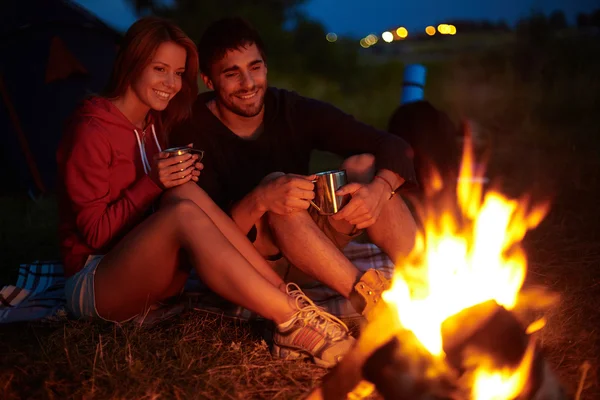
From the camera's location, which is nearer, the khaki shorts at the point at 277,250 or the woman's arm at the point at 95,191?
the woman's arm at the point at 95,191

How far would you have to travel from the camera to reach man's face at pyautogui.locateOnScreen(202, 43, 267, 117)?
3.08 m

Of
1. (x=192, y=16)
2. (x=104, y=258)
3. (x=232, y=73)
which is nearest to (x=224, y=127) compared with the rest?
(x=232, y=73)

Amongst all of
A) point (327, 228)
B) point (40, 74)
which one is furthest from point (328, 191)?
point (40, 74)

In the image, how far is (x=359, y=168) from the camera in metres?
2.97

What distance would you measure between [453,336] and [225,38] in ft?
6.35

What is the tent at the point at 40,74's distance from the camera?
5.64m

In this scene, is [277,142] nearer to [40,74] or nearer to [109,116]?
[109,116]

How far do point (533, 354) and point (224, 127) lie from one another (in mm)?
1929

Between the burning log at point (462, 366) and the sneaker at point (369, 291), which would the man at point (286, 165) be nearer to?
the sneaker at point (369, 291)

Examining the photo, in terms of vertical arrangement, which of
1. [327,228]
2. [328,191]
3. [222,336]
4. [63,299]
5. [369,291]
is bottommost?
[63,299]

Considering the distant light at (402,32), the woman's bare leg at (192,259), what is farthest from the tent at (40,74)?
the distant light at (402,32)

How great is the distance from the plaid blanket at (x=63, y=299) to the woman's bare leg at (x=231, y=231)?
447mm

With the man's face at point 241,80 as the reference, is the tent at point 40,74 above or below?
below

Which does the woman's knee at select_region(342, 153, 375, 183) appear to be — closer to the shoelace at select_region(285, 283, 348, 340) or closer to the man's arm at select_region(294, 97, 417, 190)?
the man's arm at select_region(294, 97, 417, 190)
